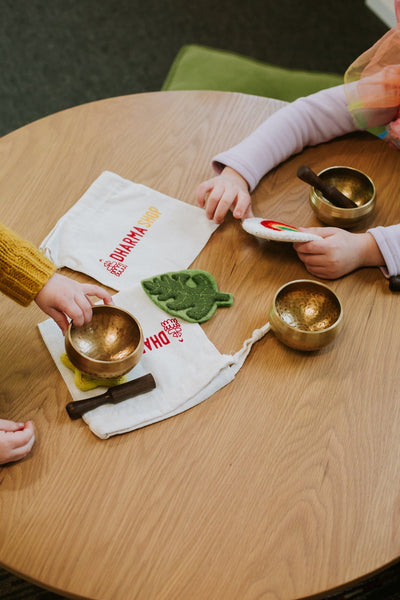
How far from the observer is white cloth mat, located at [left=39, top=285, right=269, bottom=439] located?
2.45ft

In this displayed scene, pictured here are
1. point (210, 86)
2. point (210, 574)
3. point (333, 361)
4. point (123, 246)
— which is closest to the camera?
point (210, 574)

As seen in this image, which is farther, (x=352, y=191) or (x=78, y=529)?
(x=352, y=191)

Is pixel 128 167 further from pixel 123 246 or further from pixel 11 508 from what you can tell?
pixel 11 508

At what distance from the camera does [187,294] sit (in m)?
0.86

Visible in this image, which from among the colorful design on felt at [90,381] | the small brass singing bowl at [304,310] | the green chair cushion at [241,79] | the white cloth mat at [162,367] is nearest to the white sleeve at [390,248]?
the small brass singing bowl at [304,310]

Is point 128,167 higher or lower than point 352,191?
higher

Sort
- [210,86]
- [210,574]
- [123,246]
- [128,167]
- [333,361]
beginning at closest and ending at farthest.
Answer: [210,574] → [333,361] → [123,246] → [128,167] → [210,86]

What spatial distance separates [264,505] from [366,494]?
125mm

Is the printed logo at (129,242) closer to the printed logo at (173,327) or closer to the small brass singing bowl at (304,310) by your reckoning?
the printed logo at (173,327)

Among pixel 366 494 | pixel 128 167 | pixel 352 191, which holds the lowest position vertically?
pixel 366 494

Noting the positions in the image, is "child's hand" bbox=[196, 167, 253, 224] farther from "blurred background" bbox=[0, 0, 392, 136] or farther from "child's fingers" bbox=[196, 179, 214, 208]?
"blurred background" bbox=[0, 0, 392, 136]

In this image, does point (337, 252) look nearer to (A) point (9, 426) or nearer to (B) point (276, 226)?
(B) point (276, 226)

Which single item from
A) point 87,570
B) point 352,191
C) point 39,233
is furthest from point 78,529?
point 352,191

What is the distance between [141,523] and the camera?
672 mm
